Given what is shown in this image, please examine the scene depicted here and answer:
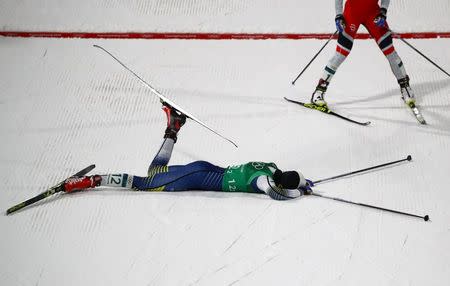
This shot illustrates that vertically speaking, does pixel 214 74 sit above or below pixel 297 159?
above

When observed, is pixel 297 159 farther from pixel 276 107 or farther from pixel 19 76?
pixel 19 76

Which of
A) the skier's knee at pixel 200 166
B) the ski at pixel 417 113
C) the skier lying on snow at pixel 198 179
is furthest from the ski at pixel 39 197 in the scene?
the ski at pixel 417 113

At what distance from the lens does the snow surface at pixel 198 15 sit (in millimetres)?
4797

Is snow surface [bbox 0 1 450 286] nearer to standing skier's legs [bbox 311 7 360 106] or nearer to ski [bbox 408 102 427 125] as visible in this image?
ski [bbox 408 102 427 125]

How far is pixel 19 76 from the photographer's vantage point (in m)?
4.63

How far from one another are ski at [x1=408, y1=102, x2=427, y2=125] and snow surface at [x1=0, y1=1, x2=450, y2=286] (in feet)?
0.17

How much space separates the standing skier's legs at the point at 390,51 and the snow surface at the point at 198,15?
39.1 inches

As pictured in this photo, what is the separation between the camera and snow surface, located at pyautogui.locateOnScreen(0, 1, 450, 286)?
2941mm

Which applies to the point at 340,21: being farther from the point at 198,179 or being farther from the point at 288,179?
the point at 198,179

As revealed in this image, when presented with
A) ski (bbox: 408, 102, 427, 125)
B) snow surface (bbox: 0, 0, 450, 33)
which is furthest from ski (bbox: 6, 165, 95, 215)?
ski (bbox: 408, 102, 427, 125)

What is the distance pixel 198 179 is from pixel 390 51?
5.55 feet

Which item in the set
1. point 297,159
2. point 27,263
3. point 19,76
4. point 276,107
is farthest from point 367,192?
point 19,76

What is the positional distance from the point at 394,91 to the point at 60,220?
2.64m

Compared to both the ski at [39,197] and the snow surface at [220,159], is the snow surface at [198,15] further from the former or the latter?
the ski at [39,197]
